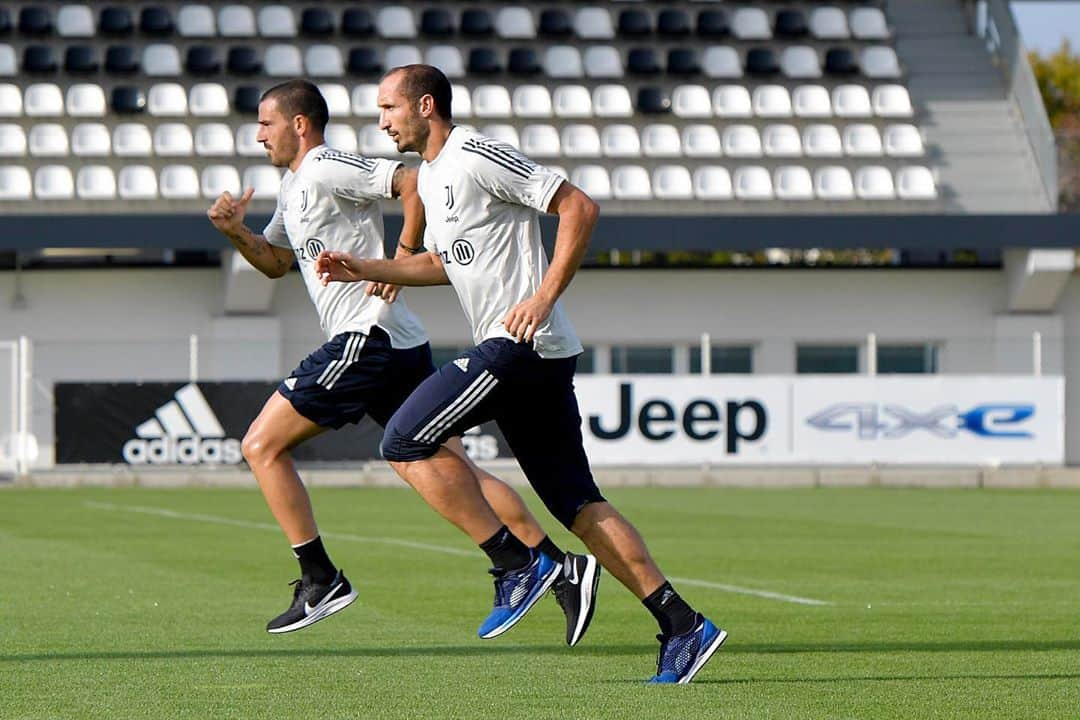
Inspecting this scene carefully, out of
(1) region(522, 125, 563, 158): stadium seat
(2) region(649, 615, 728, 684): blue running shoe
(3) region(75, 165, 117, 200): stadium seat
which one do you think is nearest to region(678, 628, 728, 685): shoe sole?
(2) region(649, 615, 728, 684): blue running shoe

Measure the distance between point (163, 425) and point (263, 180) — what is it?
6636 millimetres

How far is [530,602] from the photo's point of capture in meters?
6.81

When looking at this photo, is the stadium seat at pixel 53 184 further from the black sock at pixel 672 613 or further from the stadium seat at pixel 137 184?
the black sock at pixel 672 613

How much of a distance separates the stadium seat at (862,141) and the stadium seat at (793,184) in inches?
42.6

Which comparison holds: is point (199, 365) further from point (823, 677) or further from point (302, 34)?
point (823, 677)

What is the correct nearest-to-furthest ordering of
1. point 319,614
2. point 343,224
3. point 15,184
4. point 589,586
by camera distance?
1. point 589,586
2. point 319,614
3. point 343,224
4. point 15,184

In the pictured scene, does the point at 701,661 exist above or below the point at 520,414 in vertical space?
below

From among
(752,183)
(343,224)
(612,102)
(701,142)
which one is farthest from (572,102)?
(343,224)

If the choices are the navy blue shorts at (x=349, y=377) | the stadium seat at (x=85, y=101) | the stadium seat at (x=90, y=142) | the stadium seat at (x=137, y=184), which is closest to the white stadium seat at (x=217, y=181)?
the stadium seat at (x=137, y=184)

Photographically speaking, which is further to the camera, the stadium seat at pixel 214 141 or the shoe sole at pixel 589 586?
the stadium seat at pixel 214 141

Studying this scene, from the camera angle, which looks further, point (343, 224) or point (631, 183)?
point (631, 183)

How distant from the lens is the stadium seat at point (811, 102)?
108ft

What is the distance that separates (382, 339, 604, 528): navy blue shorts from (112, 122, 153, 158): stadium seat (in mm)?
24880

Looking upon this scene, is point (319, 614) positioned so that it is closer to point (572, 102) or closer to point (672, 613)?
point (672, 613)
